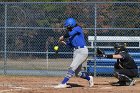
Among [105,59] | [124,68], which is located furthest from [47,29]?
[124,68]

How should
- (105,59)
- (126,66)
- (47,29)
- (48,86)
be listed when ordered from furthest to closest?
(47,29) < (105,59) < (126,66) < (48,86)

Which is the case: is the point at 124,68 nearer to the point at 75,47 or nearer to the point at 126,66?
the point at 126,66

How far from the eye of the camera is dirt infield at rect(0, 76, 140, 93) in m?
12.6

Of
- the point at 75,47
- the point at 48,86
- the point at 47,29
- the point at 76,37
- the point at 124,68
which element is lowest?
the point at 48,86

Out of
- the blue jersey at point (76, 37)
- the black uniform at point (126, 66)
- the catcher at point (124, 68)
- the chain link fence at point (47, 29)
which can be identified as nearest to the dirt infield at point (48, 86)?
the catcher at point (124, 68)

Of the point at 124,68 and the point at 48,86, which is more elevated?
the point at 124,68

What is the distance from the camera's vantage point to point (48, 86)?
1385 centimetres

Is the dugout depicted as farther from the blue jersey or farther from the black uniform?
the blue jersey

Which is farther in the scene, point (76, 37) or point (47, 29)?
point (47, 29)

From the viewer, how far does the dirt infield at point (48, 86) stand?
12648 millimetres

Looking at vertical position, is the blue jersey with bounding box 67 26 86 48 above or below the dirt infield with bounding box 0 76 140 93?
above

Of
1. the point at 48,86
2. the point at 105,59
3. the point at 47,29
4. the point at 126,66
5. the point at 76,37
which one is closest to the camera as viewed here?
the point at 76,37

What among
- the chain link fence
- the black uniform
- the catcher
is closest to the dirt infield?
the catcher

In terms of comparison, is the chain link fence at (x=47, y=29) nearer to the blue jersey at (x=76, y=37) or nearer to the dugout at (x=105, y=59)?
the dugout at (x=105, y=59)
